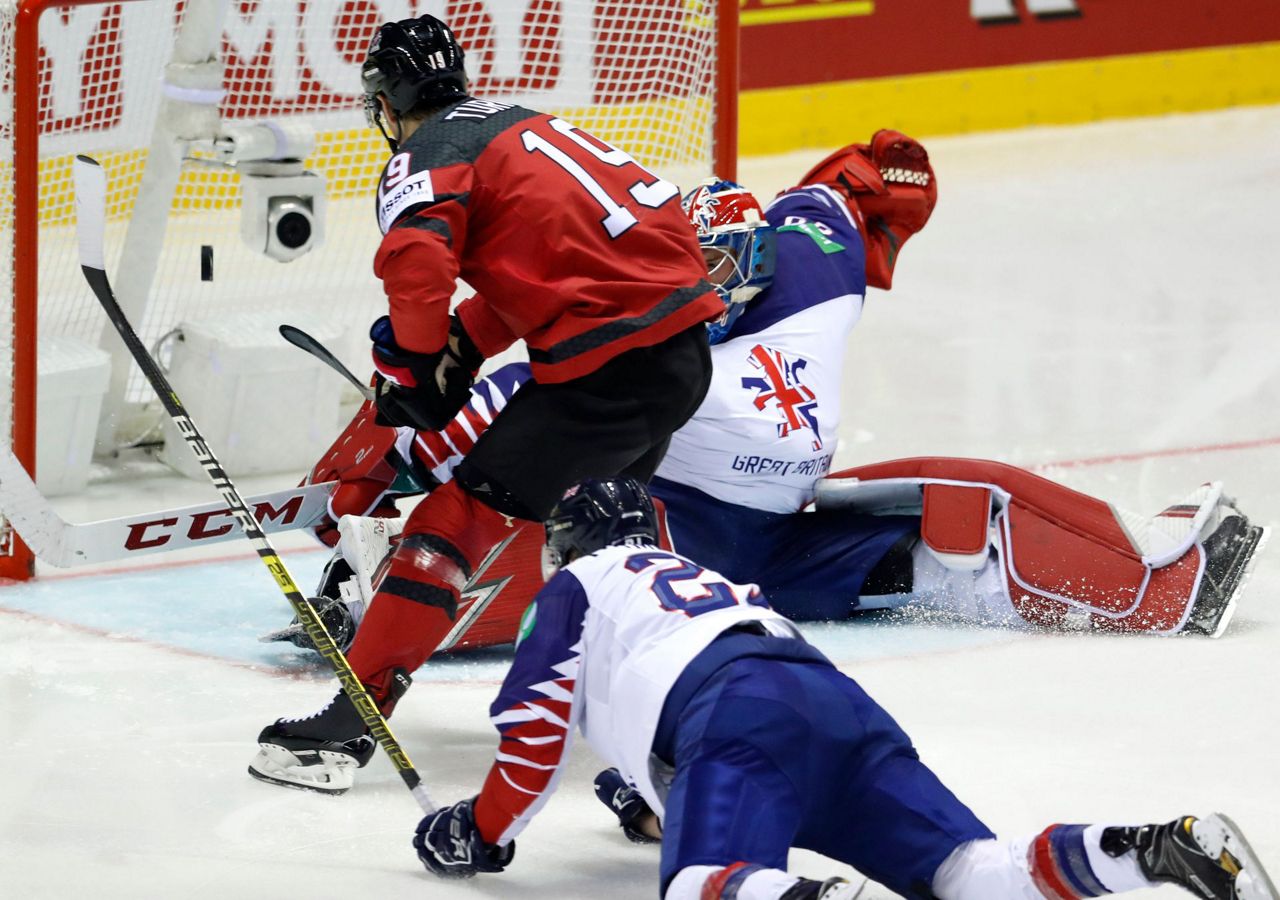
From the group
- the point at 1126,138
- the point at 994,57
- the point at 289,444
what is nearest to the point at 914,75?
the point at 994,57

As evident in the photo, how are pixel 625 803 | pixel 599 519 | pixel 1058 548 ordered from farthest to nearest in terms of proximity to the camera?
pixel 1058 548
pixel 625 803
pixel 599 519

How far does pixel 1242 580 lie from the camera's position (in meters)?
4.25

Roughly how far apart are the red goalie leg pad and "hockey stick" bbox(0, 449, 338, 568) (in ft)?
2.42

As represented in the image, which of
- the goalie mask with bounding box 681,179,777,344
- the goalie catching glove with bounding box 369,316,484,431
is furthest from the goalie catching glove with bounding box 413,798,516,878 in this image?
the goalie mask with bounding box 681,179,777,344

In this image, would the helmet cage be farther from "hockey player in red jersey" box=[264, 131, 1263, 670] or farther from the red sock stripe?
the red sock stripe

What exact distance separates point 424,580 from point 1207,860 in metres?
1.41

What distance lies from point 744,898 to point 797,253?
2.24 meters


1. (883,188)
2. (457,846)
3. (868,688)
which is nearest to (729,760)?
(457,846)

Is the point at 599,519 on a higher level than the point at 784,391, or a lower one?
higher

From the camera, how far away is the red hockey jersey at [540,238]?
10.8 ft

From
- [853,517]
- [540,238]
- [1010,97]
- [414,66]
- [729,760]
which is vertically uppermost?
[414,66]

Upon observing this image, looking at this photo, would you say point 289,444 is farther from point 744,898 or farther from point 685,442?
point 744,898

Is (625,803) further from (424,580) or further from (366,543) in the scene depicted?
(366,543)

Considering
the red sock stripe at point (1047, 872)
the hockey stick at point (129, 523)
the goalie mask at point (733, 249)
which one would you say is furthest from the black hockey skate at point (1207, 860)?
the hockey stick at point (129, 523)
